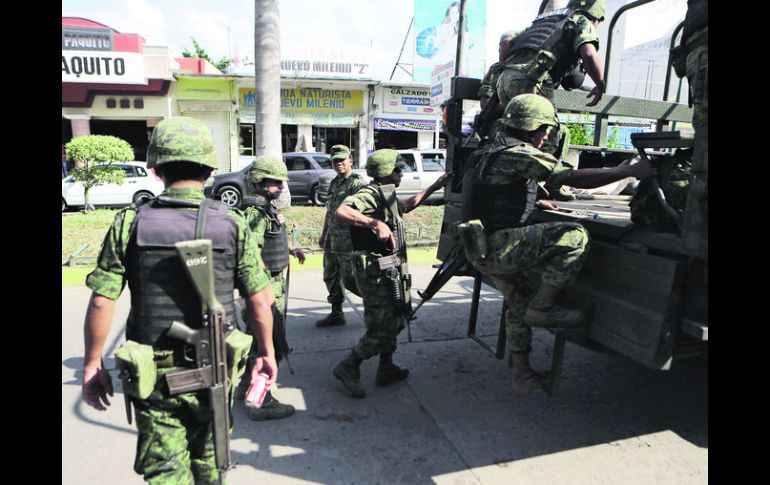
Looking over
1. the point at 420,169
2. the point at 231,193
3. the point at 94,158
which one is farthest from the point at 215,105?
the point at 420,169

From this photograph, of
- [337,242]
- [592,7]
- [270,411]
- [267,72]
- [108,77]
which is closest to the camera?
[270,411]

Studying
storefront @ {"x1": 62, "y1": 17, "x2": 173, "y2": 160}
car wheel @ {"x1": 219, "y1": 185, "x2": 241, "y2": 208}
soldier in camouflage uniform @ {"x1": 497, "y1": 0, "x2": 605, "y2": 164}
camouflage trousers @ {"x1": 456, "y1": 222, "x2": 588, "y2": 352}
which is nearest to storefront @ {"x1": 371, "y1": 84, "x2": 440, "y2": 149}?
storefront @ {"x1": 62, "y1": 17, "x2": 173, "y2": 160}

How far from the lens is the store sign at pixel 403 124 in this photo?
21.9 m

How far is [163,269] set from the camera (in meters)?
1.90

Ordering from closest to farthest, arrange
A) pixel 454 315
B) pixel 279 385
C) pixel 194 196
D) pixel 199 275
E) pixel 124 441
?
1. pixel 199 275
2. pixel 194 196
3. pixel 124 441
4. pixel 279 385
5. pixel 454 315

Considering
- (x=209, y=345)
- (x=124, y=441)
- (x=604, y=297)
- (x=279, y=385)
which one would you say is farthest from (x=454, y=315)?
(x=209, y=345)

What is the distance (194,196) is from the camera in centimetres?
204

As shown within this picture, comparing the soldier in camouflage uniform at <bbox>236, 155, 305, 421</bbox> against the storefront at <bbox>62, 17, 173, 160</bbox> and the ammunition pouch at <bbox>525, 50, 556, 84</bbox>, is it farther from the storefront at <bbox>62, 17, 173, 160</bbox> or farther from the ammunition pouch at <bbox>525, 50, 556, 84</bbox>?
the storefront at <bbox>62, 17, 173, 160</bbox>

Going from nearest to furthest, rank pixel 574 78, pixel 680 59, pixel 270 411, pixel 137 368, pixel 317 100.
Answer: pixel 137 368 → pixel 680 59 → pixel 270 411 → pixel 574 78 → pixel 317 100

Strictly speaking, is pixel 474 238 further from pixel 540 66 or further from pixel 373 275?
pixel 540 66

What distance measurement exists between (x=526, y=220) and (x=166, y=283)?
71.6 inches

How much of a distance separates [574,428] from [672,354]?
1124mm
